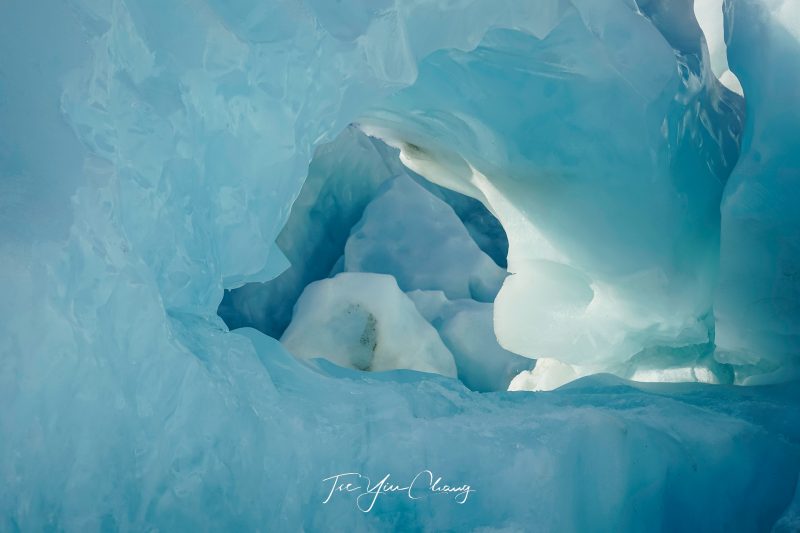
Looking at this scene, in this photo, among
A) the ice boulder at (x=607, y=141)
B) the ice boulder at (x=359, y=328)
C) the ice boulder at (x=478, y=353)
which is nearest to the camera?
the ice boulder at (x=607, y=141)

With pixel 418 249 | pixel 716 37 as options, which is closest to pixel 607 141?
pixel 716 37

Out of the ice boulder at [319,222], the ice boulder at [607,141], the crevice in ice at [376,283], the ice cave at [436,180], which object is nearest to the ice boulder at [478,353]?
the crevice in ice at [376,283]

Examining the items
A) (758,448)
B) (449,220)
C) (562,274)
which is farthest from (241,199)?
(449,220)

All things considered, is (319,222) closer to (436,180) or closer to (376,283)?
(376,283)

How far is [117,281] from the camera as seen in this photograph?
128 centimetres

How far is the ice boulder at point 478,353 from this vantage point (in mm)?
3984

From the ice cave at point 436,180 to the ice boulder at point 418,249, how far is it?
1.30 m

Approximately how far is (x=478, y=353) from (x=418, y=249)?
0.78m

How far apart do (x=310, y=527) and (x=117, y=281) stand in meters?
0.60

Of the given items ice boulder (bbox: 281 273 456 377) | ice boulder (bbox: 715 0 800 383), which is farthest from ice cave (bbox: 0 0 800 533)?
ice boulder (bbox: 281 273 456 377)

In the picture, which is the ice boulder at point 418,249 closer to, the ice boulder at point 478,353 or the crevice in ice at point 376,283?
the crevice in ice at point 376,283

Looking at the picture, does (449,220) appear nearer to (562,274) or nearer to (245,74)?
(562,274)

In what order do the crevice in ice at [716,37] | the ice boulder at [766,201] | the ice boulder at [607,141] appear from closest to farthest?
the ice boulder at [766,201] → the ice boulder at [607,141] → the crevice in ice at [716,37]

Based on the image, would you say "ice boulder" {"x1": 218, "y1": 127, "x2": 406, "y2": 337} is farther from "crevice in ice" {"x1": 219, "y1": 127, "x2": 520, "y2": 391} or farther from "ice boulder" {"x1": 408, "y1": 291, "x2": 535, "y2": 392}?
"ice boulder" {"x1": 408, "y1": 291, "x2": 535, "y2": 392}
